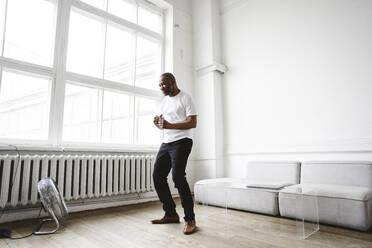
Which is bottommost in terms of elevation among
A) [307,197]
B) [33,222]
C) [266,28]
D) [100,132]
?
[33,222]

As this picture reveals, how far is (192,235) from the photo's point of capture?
190 centimetres

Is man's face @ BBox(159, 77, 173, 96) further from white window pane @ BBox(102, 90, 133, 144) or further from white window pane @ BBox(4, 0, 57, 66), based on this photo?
white window pane @ BBox(4, 0, 57, 66)

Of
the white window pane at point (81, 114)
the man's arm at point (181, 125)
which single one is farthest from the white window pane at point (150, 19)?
the man's arm at point (181, 125)

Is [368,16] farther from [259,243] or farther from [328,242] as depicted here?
[259,243]

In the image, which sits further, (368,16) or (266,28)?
(266,28)

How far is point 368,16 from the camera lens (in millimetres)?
2789

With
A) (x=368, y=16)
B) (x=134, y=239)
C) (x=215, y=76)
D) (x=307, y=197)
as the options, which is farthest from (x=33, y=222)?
(x=368, y=16)

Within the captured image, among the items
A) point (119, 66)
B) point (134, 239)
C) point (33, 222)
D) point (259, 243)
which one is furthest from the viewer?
point (119, 66)

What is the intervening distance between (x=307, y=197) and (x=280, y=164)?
1043 mm

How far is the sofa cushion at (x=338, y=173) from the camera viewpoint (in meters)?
2.42

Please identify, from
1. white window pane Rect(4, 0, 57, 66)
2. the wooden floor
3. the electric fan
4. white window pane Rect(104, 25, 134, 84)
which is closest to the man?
the wooden floor

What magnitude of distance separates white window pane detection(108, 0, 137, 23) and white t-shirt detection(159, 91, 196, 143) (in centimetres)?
232

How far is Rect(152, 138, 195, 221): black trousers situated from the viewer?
204 centimetres

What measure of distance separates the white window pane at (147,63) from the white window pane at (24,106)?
4.58ft
